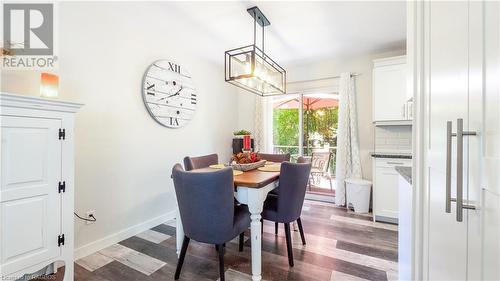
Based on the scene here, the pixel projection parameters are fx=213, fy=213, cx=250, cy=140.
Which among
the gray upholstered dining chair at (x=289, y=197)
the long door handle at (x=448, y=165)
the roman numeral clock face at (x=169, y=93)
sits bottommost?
→ the gray upholstered dining chair at (x=289, y=197)

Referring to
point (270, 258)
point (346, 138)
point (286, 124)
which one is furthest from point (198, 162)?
point (346, 138)

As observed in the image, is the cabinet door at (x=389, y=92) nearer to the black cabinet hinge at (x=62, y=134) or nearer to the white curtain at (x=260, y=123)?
the white curtain at (x=260, y=123)

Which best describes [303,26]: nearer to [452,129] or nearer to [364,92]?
[364,92]

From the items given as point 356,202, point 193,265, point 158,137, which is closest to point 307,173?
point 193,265

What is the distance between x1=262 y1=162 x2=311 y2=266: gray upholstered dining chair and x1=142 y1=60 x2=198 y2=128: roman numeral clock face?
6.15 feet

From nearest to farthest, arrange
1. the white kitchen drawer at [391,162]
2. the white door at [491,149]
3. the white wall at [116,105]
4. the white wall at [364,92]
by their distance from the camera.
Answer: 1. the white door at [491,149]
2. the white wall at [116,105]
3. the white kitchen drawer at [391,162]
4. the white wall at [364,92]

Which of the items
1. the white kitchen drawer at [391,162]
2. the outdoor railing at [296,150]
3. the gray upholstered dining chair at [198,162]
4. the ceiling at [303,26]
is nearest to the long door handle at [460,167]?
the ceiling at [303,26]

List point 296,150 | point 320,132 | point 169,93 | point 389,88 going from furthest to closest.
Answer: point 296,150 < point 320,132 < point 389,88 < point 169,93

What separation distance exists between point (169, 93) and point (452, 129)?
9.75 ft

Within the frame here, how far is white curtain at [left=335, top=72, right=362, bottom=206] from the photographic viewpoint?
3627 millimetres

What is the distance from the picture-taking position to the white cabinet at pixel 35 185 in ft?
4.27

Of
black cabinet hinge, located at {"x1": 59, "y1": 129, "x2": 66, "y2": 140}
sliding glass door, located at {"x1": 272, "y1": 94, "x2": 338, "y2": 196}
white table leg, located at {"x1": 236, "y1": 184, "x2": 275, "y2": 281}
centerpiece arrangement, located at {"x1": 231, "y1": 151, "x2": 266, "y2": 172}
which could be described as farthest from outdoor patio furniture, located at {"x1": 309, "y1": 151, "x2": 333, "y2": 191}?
black cabinet hinge, located at {"x1": 59, "y1": 129, "x2": 66, "y2": 140}

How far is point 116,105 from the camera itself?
239cm
